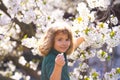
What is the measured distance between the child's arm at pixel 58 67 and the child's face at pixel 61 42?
0.32 metres

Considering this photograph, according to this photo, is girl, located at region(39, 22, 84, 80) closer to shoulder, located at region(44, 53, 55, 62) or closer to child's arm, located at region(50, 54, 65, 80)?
shoulder, located at region(44, 53, 55, 62)

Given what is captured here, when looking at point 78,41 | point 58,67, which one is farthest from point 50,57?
point 78,41

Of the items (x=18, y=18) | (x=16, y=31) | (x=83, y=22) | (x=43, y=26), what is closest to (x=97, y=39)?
(x=83, y=22)

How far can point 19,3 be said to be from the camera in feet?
14.4

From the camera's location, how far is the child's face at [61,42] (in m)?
3.30

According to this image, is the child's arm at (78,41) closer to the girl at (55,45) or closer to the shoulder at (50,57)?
the girl at (55,45)

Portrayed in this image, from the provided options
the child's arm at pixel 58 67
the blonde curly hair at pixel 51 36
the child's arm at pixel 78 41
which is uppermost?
the blonde curly hair at pixel 51 36

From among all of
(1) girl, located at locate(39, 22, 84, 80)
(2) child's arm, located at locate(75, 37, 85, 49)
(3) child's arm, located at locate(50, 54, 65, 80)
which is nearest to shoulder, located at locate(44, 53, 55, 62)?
(1) girl, located at locate(39, 22, 84, 80)

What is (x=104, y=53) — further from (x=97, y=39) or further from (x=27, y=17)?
(x=27, y=17)

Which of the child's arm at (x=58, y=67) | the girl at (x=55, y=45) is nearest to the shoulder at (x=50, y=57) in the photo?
the girl at (x=55, y=45)

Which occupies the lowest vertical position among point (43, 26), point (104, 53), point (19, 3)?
point (104, 53)

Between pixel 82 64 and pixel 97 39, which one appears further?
pixel 82 64

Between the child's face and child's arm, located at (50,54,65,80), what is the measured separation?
12.5 inches

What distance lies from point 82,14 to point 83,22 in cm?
13
